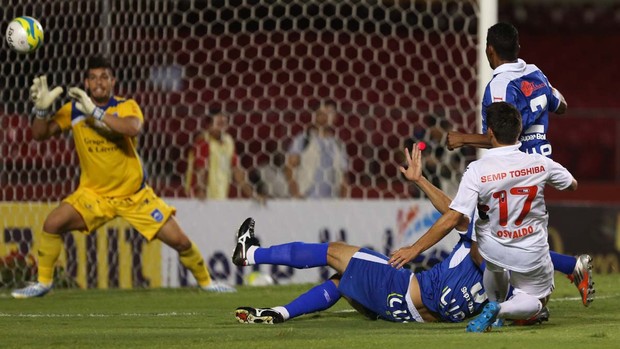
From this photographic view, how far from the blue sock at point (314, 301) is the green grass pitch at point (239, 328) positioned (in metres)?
0.08

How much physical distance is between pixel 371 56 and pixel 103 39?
155 inches

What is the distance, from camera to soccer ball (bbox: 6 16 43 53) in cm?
950

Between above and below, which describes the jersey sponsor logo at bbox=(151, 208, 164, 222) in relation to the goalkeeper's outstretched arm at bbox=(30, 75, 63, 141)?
below

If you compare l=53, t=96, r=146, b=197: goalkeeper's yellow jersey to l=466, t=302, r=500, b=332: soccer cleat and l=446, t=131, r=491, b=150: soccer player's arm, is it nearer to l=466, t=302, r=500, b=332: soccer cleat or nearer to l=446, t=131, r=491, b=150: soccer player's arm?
l=446, t=131, r=491, b=150: soccer player's arm

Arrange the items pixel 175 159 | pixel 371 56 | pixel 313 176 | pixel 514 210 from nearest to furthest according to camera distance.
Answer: pixel 514 210 → pixel 313 176 → pixel 175 159 → pixel 371 56

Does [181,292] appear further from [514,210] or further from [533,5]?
[533,5]

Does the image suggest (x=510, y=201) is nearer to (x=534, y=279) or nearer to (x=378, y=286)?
(x=534, y=279)

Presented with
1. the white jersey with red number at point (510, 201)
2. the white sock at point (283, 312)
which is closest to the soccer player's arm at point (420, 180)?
the white jersey with red number at point (510, 201)

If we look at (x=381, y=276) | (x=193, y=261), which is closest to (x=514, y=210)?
(x=381, y=276)

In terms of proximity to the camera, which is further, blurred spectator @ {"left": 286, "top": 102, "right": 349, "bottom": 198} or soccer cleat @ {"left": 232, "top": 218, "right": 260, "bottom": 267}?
blurred spectator @ {"left": 286, "top": 102, "right": 349, "bottom": 198}

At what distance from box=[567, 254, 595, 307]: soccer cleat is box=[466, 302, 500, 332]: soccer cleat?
1245 mm

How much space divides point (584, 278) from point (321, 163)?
5470mm

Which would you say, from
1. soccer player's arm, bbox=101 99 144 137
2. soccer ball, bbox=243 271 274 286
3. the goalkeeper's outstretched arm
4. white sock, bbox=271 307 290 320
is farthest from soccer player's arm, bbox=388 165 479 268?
soccer ball, bbox=243 271 274 286

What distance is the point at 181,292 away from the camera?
410 inches
